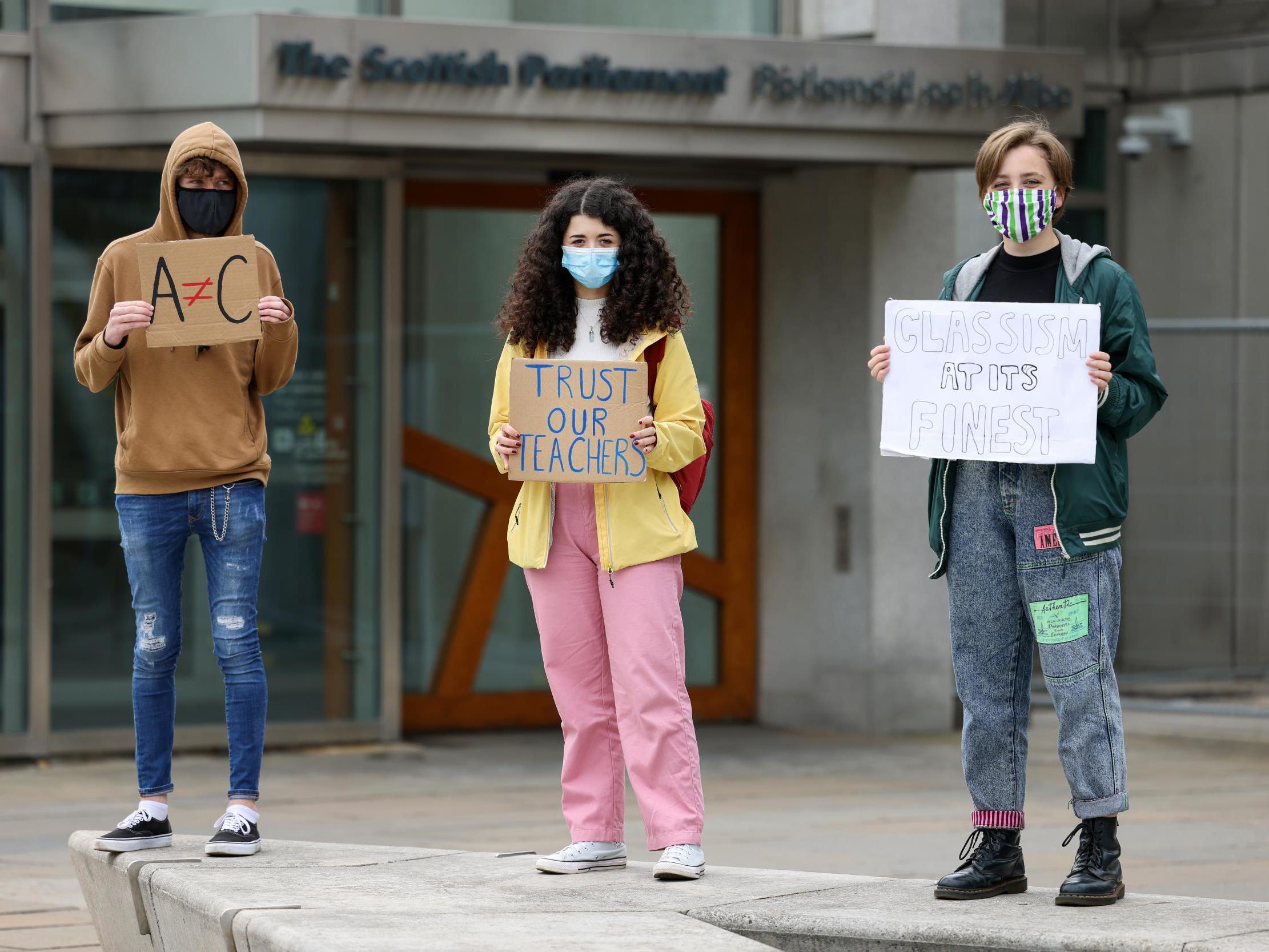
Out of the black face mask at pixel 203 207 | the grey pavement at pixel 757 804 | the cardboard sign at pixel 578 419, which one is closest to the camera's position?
the cardboard sign at pixel 578 419

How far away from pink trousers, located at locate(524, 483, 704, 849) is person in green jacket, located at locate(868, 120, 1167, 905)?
0.75 m

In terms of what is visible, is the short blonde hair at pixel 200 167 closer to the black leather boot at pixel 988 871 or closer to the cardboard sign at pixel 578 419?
the cardboard sign at pixel 578 419

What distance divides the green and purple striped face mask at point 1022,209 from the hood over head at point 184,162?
2.08 metres

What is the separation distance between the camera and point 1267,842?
817cm

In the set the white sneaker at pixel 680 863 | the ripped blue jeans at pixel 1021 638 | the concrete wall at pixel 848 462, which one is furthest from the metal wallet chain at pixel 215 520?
the concrete wall at pixel 848 462

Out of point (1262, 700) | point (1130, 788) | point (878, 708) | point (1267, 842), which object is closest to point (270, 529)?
point (878, 708)

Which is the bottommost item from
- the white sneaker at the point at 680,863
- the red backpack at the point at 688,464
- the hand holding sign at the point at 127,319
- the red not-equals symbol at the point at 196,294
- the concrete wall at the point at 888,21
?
the white sneaker at the point at 680,863

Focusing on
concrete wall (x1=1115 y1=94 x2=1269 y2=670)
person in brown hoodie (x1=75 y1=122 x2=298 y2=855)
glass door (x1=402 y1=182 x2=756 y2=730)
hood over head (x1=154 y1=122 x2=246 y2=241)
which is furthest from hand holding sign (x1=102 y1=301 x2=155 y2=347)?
concrete wall (x1=1115 y1=94 x2=1269 y2=670)

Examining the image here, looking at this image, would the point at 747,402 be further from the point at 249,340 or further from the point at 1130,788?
the point at 249,340

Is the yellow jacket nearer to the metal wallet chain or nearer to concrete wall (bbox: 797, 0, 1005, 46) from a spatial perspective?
the metal wallet chain

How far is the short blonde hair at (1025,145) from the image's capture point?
5195 millimetres

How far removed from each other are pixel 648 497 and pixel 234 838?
152cm

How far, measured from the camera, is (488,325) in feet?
38.0

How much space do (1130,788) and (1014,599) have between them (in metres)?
4.91
